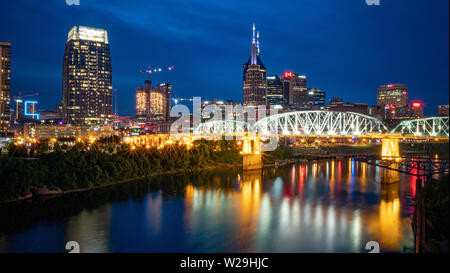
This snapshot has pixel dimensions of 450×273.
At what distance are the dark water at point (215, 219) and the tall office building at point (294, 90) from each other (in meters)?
66.5

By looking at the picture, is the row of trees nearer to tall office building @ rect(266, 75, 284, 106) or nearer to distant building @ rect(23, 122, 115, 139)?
distant building @ rect(23, 122, 115, 139)

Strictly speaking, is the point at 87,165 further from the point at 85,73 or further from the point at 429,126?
the point at 85,73

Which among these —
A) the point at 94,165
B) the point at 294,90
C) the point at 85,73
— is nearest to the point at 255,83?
the point at 294,90

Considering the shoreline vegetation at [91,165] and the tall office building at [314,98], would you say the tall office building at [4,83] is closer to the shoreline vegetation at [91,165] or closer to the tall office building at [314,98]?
Result: the shoreline vegetation at [91,165]

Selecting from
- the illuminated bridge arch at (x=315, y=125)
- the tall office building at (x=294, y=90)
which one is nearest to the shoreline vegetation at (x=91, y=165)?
the illuminated bridge arch at (x=315, y=125)

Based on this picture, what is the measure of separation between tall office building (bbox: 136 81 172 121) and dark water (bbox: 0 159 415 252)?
69.7 meters

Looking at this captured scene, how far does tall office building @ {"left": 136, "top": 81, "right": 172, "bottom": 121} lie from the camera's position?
8708cm

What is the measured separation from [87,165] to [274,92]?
64695mm

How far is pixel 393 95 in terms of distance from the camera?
7156 cm

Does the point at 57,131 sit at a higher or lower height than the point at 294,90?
lower

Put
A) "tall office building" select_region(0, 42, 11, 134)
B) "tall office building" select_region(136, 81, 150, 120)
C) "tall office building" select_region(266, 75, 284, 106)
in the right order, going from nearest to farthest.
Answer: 1. "tall office building" select_region(0, 42, 11, 134)
2. "tall office building" select_region(266, 75, 284, 106)
3. "tall office building" select_region(136, 81, 150, 120)

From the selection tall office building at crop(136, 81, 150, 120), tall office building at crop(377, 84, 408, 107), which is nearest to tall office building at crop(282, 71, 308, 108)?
tall office building at crop(377, 84, 408, 107)
